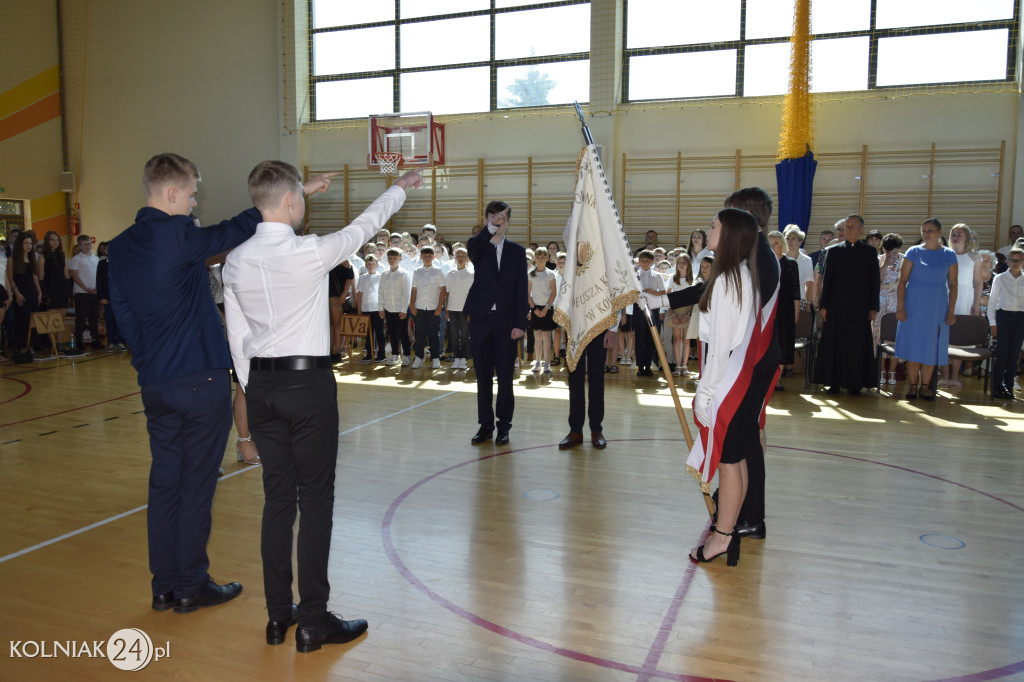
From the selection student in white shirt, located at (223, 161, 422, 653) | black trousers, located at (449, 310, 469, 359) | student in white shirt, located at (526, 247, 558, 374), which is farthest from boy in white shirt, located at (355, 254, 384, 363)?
student in white shirt, located at (223, 161, 422, 653)

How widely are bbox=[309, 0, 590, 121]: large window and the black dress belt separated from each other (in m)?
12.1

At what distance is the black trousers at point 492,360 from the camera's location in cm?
558

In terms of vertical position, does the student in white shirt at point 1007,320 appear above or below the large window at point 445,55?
below

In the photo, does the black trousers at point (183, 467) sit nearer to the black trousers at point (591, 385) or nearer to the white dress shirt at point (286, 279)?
the white dress shirt at point (286, 279)

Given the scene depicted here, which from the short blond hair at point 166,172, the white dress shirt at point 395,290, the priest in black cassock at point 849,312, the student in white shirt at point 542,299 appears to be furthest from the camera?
the white dress shirt at point 395,290

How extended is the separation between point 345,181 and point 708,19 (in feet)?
25.6

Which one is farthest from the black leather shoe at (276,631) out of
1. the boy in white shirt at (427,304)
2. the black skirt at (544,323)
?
the boy in white shirt at (427,304)

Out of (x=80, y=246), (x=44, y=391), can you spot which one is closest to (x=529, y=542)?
(x=44, y=391)

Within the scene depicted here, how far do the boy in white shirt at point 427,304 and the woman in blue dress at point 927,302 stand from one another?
5479 mm

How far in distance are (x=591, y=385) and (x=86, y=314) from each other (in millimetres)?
9943

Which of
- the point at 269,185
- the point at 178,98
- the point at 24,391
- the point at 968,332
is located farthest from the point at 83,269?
the point at 968,332

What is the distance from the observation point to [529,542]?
370 centimetres

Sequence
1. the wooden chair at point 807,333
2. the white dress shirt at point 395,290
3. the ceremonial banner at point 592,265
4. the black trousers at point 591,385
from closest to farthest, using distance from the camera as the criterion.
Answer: the ceremonial banner at point 592,265, the black trousers at point 591,385, the wooden chair at point 807,333, the white dress shirt at point 395,290

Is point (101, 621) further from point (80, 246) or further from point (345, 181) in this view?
point (345, 181)
